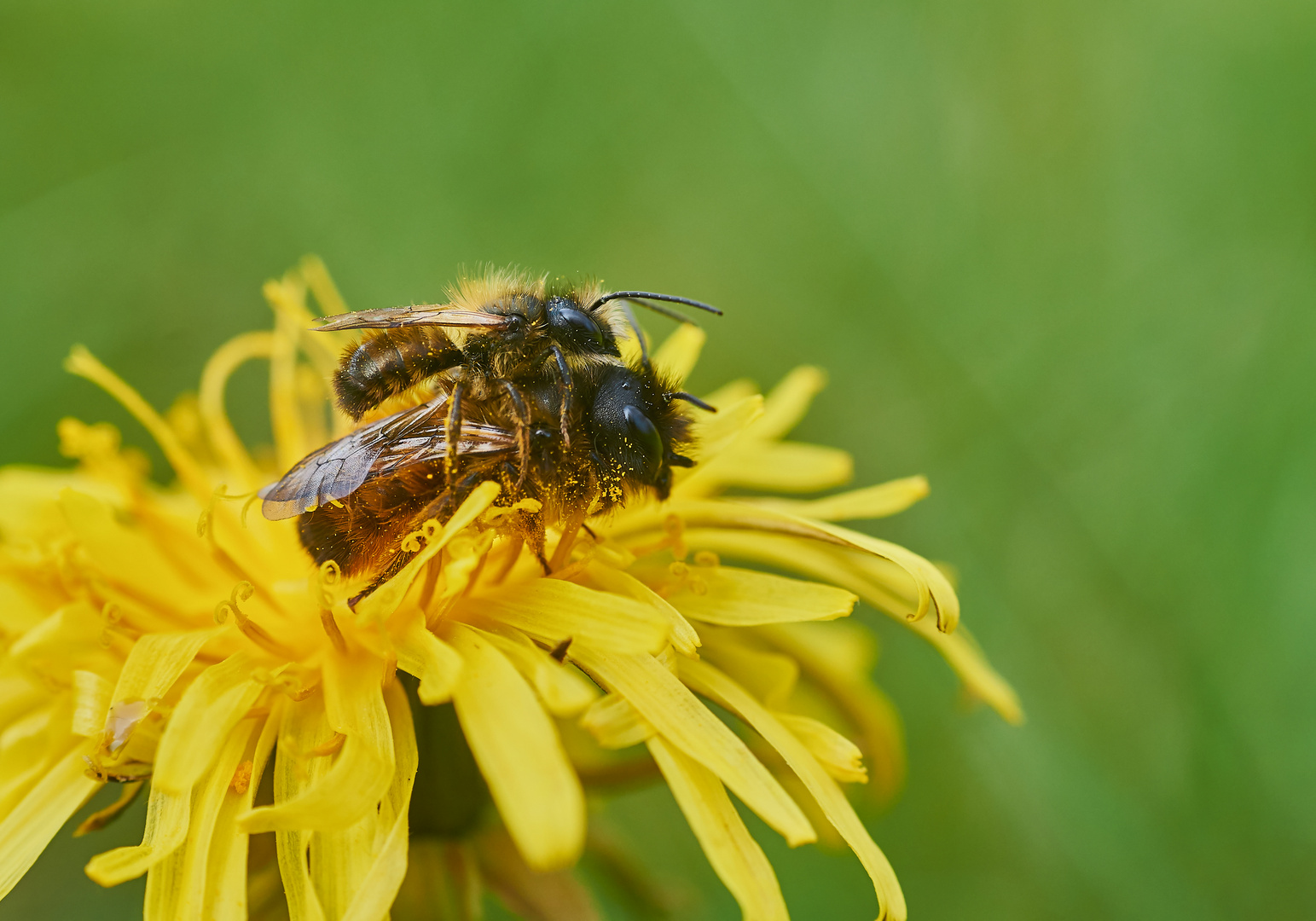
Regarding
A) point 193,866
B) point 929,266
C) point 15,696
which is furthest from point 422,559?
point 929,266

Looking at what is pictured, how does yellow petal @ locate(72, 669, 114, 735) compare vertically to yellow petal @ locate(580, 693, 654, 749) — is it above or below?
above

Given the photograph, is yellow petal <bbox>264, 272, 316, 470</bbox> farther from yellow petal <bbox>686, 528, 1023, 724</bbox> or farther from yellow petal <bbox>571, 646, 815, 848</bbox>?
yellow petal <bbox>571, 646, 815, 848</bbox>

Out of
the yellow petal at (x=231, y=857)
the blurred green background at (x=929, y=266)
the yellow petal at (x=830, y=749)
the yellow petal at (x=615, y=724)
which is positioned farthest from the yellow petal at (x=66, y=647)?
the blurred green background at (x=929, y=266)

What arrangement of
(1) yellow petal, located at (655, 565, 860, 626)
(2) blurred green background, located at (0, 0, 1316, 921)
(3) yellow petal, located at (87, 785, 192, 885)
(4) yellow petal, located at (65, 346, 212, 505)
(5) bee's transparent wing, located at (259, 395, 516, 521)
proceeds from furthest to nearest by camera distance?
(2) blurred green background, located at (0, 0, 1316, 921)
(4) yellow petal, located at (65, 346, 212, 505)
(1) yellow petal, located at (655, 565, 860, 626)
(5) bee's transparent wing, located at (259, 395, 516, 521)
(3) yellow petal, located at (87, 785, 192, 885)

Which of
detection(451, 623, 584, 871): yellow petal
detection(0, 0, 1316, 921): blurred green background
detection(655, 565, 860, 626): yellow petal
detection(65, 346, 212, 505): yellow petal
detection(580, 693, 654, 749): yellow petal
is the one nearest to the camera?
detection(451, 623, 584, 871): yellow petal

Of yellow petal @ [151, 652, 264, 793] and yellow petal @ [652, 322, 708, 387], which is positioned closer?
yellow petal @ [151, 652, 264, 793]

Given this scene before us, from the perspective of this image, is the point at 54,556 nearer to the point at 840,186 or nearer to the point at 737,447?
the point at 737,447

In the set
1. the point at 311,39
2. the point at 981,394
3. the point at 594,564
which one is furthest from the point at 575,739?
the point at 311,39

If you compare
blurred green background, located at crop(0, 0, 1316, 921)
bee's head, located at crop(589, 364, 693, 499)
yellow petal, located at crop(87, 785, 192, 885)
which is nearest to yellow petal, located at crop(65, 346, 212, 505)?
yellow petal, located at crop(87, 785, 192, 885)

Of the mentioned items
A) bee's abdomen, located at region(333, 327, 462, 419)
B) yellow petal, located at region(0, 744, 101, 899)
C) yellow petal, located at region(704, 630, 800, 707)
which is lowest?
yellow petal, located at region(704, 630, 800, 707)
